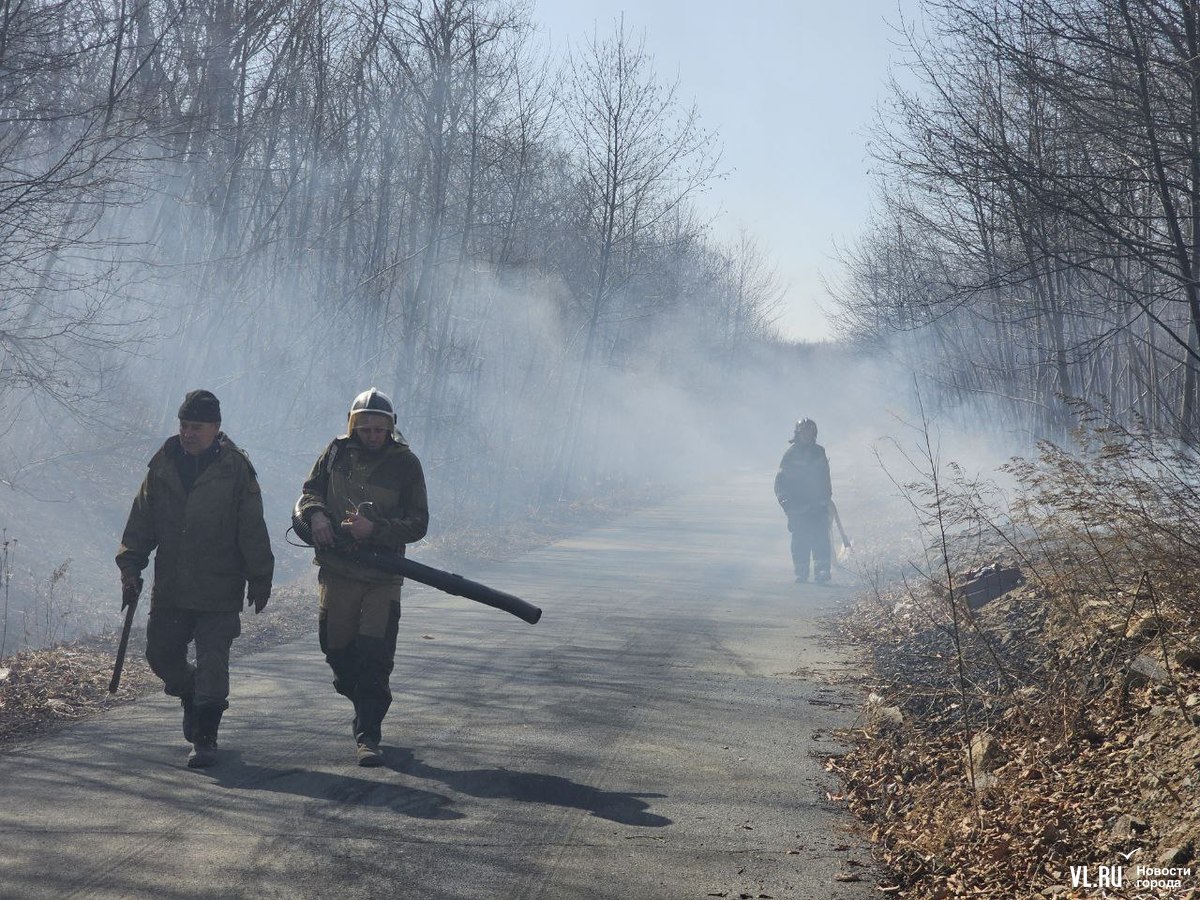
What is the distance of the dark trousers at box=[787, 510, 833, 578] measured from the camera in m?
16.0

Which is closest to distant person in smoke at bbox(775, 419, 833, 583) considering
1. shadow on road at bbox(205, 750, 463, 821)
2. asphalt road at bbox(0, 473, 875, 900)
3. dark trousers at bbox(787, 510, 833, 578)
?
dark trousers at bbox(787, 510, 833, 578)

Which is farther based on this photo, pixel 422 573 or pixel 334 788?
pixel 422 573

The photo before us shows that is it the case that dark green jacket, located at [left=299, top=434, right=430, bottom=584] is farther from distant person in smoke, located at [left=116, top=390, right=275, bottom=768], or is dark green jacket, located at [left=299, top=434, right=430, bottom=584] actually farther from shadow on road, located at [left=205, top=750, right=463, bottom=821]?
shadow on road, located at [left=205, top=750, right=463, bottom=821]

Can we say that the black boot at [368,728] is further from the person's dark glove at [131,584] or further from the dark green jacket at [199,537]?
the person's dark glove at [131,584]

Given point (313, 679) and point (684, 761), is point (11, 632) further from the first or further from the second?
point (684, 761)

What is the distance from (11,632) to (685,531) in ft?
44.9

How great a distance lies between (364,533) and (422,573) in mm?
392

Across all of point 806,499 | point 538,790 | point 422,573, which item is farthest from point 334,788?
point 806,499

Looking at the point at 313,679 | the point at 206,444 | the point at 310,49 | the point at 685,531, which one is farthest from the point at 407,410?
the point at 206,444

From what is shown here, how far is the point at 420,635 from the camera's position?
32.9ft

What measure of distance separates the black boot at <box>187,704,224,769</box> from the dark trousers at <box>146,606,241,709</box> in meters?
0.17

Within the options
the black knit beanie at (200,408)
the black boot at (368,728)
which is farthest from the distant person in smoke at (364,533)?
the black knit beanie at (200,408)

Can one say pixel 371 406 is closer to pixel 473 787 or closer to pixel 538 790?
pixel 473 787

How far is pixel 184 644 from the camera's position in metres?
6.12
